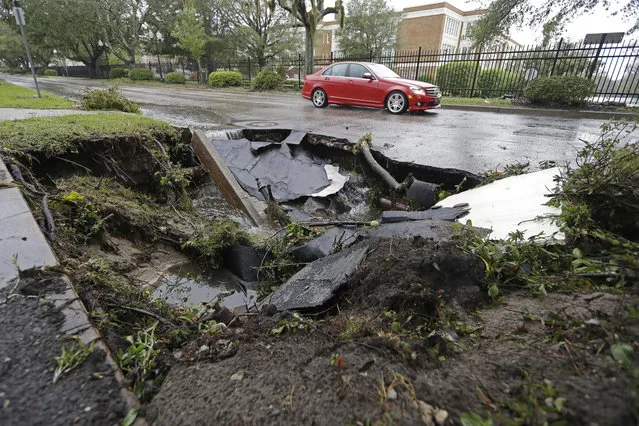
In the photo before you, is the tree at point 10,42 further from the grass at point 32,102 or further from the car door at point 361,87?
the car door at point 361,87

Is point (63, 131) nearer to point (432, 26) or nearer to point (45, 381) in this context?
point (45, 381)

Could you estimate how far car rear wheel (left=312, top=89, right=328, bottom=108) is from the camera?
11648 millimetres

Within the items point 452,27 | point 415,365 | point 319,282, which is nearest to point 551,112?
point 319,282

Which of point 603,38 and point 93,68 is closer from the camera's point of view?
point 603,38

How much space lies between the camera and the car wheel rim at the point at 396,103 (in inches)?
395

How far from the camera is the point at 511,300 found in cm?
178

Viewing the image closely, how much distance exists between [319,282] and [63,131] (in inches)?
160

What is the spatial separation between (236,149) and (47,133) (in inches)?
109

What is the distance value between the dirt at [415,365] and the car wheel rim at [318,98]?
10.8 meters

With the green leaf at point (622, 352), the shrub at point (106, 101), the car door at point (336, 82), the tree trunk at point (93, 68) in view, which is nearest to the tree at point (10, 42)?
the tree trunk at point (93, 68)

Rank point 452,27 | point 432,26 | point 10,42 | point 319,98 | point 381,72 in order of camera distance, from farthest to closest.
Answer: point 452,27
point 432,26
point 10,42
point 319,98
point 381,72

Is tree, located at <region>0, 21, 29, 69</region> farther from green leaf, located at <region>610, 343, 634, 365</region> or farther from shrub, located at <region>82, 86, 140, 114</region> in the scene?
green leaf, located at <region>610, 343, 634, 365</region>

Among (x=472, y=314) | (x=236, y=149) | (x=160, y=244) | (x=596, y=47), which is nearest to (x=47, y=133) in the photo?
(x=160, y=244)

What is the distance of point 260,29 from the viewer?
3078 cm
